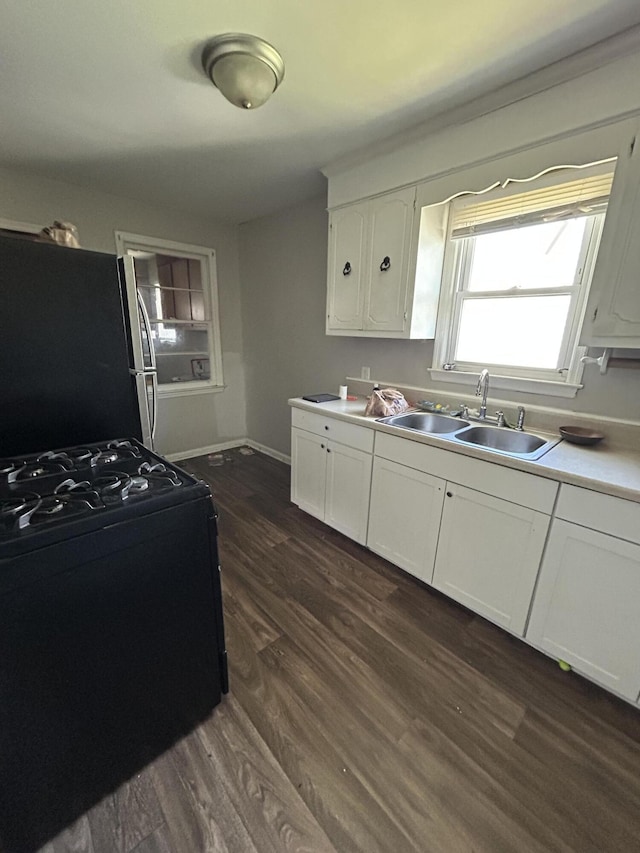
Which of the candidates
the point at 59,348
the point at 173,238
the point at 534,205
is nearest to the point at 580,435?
the point at 534,205

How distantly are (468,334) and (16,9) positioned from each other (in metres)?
2.50

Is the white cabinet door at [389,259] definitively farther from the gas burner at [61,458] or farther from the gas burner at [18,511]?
the gas burner at [18,511]

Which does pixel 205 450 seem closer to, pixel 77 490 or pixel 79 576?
pixel 77 490

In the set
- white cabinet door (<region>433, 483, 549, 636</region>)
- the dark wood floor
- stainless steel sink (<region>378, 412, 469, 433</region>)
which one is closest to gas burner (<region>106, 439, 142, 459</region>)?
the dark wood floor

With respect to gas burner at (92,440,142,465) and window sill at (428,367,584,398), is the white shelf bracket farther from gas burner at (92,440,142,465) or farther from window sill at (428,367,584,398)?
gas burner at (92,440,142,465)

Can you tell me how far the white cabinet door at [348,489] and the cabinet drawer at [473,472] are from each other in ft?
0.65

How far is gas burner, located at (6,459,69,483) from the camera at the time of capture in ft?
3.73

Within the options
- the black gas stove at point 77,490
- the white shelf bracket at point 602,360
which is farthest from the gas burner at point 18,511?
the white shelf bracket at point 602,360

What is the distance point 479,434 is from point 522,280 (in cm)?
94

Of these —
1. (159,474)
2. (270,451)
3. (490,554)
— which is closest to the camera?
(159,474)

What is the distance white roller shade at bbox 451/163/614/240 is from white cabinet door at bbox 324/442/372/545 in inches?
61.4

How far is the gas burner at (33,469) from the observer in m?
1.14

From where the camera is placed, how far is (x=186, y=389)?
3.74m

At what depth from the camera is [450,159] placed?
1892 millimetres
